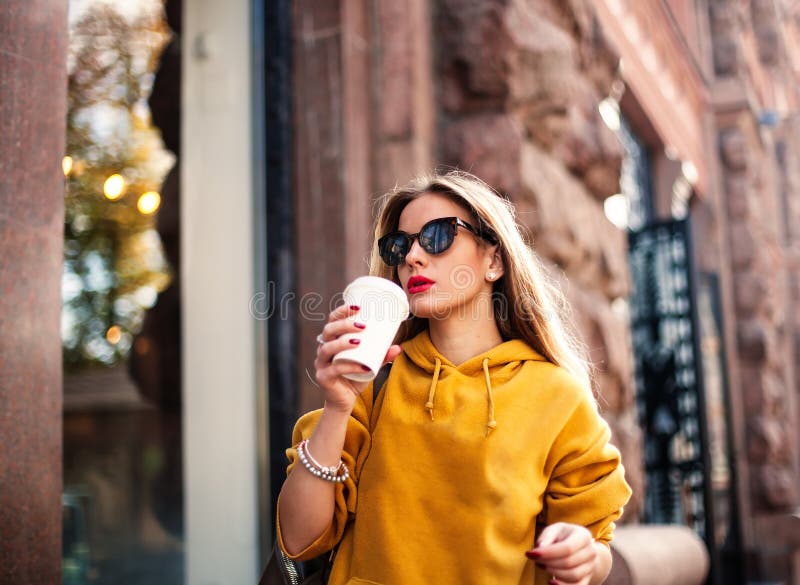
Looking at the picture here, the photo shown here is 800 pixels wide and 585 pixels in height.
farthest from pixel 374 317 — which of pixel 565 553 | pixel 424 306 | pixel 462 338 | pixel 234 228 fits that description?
pixel 234 228

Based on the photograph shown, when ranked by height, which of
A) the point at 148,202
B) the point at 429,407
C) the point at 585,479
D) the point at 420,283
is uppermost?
the point at 148,202

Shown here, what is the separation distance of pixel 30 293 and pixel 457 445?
0.90m

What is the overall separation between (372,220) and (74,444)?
299 centimetres

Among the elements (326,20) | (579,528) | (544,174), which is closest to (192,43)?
(326,20)

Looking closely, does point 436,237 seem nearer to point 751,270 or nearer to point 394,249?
point 394,249

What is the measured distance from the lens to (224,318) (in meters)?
3.39

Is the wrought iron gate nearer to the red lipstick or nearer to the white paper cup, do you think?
the red lipstick

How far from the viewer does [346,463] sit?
172 centimetres

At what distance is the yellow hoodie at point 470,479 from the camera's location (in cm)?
157

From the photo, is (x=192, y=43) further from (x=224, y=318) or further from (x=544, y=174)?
(x=544, y=174)

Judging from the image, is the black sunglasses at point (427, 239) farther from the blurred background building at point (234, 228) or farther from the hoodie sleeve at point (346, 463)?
the blurred background building at point (234, 228)

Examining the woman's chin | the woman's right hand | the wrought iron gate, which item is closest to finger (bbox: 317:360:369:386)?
the woman's right hand

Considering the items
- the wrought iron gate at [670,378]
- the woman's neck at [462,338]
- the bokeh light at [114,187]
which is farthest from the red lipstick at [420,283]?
the wrought iron gate at [670,378]

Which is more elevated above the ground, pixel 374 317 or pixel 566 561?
pixel 374 317
